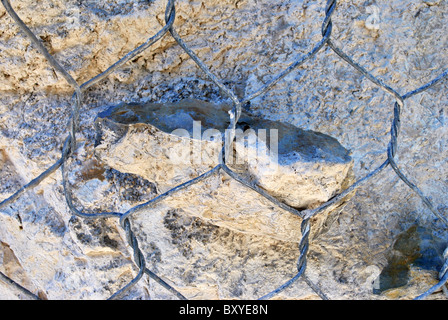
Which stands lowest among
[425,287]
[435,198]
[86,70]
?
[425,287]

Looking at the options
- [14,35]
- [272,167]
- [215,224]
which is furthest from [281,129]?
[14,35]

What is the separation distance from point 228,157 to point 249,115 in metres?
0.11

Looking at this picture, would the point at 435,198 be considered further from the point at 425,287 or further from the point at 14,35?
the point at 14,35

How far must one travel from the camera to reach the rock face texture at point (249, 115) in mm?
674

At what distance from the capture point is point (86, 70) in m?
0.68

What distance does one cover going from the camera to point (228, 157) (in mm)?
565

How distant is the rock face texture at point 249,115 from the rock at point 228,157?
0.05m

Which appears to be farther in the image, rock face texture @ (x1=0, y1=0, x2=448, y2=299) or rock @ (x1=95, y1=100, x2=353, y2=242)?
rock face texture @ (x1=0, y1=0, x2=448, y2=299)

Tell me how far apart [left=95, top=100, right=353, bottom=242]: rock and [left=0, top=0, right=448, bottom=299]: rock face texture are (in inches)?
2.0

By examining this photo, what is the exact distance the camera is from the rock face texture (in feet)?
2.21

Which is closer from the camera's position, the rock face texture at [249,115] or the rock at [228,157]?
the rock at [228,157]

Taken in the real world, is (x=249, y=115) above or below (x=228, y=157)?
above

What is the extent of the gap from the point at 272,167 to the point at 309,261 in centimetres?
24

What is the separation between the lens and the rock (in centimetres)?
56
